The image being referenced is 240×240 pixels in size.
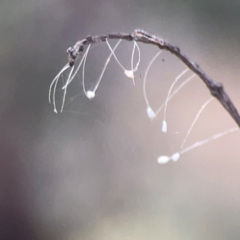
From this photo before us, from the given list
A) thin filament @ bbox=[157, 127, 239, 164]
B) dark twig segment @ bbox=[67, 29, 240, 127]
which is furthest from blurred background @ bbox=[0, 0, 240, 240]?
dark twig segment @ bbox=[67, 29, 240, 127]

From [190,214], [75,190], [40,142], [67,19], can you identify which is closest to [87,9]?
[67,19]

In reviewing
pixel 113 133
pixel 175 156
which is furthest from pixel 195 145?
pixel 113 133

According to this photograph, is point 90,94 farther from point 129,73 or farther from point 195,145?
point 195,145

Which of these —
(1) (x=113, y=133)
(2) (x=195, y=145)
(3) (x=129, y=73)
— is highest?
(3) (x=129, y=73)

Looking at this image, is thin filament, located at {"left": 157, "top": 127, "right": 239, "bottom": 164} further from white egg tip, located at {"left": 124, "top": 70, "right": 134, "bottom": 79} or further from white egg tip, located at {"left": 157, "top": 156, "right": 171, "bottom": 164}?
white egg tip, located at {"left": 124, "top": 70, "right": 134, "bottom": 79}

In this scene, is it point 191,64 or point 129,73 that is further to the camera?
point 129,73

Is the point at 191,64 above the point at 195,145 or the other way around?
above

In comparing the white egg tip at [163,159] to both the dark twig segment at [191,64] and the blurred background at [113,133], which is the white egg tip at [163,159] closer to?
the blurred background at [113,133]

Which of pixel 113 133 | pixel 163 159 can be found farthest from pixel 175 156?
pixel 113 133

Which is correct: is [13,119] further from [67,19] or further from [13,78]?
[67,19]
